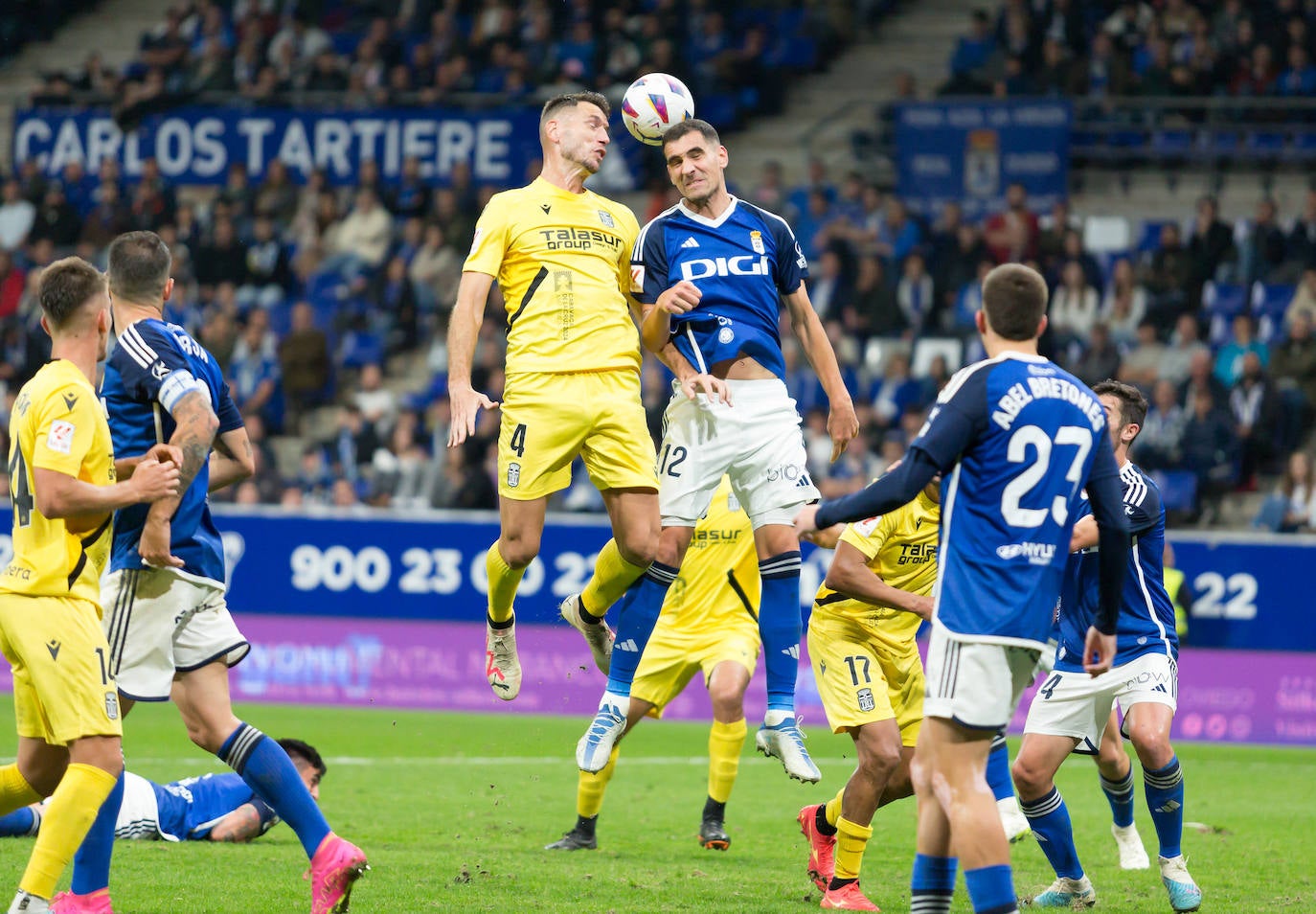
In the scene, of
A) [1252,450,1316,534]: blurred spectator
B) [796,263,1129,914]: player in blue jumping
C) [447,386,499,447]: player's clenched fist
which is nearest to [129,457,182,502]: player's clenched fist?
[447,386,499,447]: player's clenched fist

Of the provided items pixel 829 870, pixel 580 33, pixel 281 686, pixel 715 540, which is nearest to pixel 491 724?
pixel 281 686

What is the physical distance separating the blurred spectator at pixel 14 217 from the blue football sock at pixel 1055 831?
19968mm

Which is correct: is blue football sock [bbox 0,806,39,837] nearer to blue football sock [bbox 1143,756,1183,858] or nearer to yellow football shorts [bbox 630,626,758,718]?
yellow football shorts [bbox 630,626,758,718]

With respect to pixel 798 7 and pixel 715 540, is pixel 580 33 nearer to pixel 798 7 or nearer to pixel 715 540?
pixel 798 7

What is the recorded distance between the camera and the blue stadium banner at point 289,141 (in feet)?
75.7

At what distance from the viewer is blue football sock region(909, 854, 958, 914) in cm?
608

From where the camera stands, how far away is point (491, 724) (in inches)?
603

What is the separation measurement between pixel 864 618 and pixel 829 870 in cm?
125

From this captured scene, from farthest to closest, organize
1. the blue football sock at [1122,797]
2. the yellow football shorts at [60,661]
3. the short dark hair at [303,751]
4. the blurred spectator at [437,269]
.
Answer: the blurred spectator at [437,269] < the short dark hair at [303,751] < the blue football sock at [1122,797] < the yellow football shorts at [60,661]

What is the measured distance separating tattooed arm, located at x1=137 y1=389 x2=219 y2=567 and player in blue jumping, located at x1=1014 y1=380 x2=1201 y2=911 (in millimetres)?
3945

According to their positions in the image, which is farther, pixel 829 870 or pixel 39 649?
pixel 829 870

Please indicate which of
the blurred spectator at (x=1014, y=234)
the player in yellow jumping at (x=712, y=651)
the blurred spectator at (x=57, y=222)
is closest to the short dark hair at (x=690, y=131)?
the player in yellow jumping at (x=712, y=651)

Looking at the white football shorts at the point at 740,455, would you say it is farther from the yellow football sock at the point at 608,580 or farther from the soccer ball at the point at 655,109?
the soccer ball at the point at 655,109

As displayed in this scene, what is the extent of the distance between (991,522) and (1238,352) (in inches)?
528
